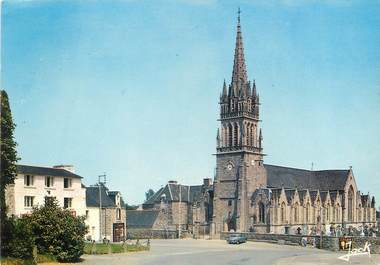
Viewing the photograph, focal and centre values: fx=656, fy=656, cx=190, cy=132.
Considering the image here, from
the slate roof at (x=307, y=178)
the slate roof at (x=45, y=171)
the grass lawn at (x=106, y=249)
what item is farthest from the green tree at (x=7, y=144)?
the slate roof at (x=307, y=178)

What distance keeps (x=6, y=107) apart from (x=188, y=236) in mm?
58437

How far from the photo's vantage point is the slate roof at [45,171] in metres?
63.0

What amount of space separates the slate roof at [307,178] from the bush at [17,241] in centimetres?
7301

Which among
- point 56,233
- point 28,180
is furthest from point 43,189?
point 56,233

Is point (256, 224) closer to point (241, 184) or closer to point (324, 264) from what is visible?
point (241, 184)

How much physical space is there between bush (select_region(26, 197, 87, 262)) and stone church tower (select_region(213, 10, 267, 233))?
57.2 meters

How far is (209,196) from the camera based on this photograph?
345ft

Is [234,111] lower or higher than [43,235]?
higher

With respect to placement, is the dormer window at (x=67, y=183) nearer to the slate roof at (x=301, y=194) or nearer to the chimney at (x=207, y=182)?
the chimney at (x=207, y=182)

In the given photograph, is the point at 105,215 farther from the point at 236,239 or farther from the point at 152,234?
the point at 236,239

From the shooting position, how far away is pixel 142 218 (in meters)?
106

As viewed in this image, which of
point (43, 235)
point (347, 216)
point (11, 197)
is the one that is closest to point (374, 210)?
point (347, 216)

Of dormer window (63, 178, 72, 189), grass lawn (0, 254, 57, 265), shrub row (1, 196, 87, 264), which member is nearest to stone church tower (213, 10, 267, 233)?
dormer window (63, 178, 72, 189)

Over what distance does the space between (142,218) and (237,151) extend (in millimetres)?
18959
